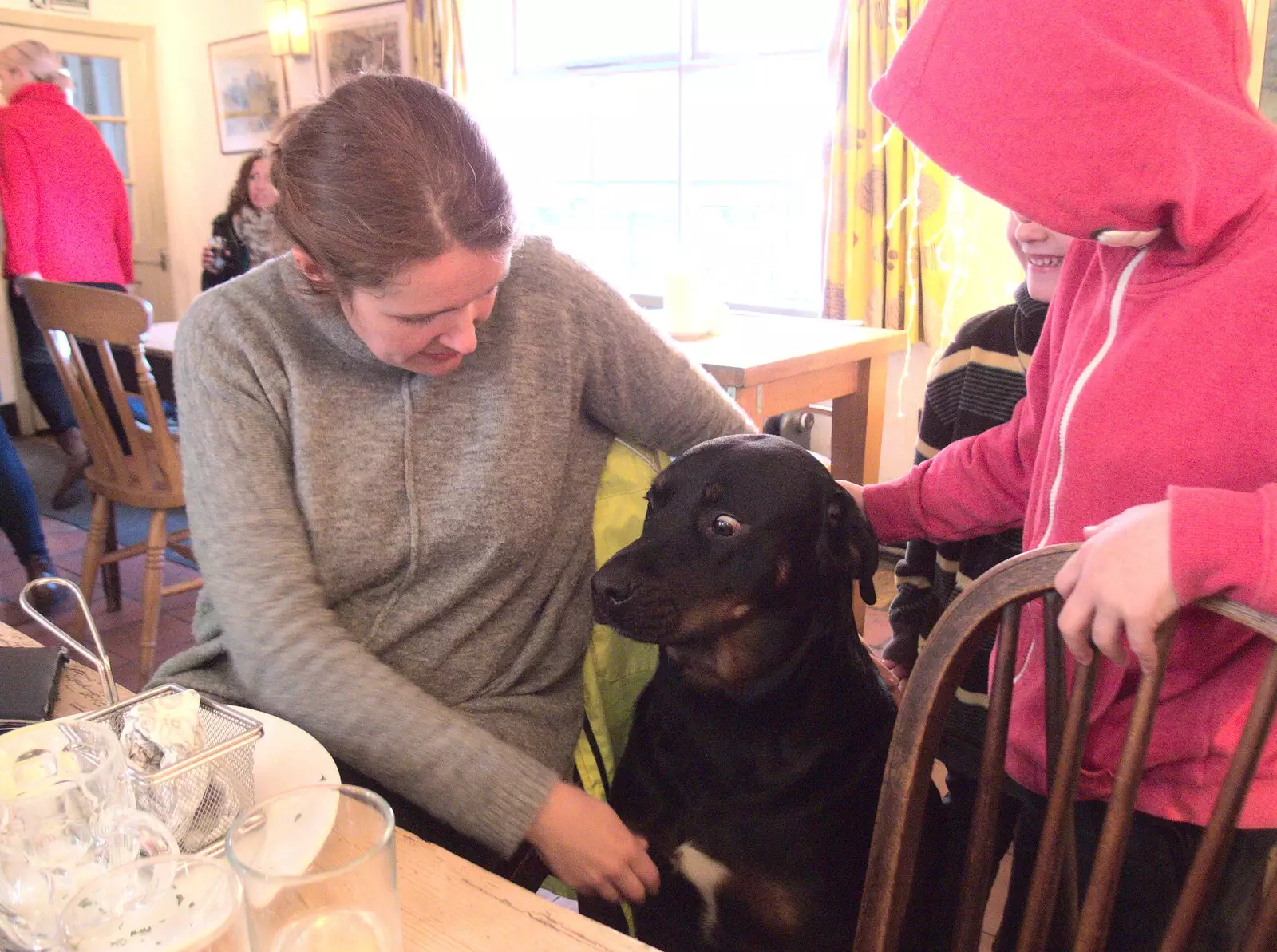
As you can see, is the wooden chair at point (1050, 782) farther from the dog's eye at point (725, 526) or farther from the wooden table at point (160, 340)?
the wooden table at point (160, 340)

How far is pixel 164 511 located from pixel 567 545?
1.91 metres

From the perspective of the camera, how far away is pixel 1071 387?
89 centimetres

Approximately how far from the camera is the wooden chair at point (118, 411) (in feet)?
8.42

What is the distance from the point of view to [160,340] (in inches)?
129

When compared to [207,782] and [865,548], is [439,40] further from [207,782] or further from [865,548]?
[207,782]

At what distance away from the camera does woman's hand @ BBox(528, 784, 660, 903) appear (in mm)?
993

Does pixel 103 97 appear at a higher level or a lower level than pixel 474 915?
higher

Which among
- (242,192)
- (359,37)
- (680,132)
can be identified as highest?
(359,37)

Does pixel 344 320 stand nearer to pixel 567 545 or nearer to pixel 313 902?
pixel 567 545

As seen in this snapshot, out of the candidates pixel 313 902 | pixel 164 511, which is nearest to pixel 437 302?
pixel 313 902

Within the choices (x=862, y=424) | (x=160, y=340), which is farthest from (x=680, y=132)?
(x=160, y=340)

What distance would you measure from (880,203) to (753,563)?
2596 millimetres

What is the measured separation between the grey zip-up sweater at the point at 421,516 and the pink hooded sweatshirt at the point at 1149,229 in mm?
527

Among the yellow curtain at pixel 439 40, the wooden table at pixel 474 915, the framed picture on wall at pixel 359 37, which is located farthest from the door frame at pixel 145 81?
the wooden table at pixel 474 915
